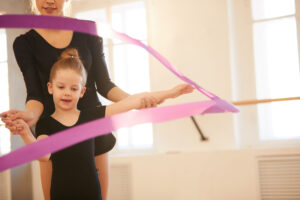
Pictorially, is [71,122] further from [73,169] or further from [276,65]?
[276,65]

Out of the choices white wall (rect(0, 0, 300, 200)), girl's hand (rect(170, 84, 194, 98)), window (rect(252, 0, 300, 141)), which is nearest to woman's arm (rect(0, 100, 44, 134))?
girl's hand (rect(170, 84, 194, 98))

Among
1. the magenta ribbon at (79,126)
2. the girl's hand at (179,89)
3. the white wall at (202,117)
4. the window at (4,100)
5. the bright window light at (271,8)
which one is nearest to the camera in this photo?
the magenta ribbon at (79,126)

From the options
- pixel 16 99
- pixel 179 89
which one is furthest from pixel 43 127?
pixel 16 99

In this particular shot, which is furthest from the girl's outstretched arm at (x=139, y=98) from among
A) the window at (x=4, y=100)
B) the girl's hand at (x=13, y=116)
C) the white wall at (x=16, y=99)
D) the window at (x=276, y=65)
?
the window at (x=4, y=100)

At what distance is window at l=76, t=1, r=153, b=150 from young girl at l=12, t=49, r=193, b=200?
2.69 metres

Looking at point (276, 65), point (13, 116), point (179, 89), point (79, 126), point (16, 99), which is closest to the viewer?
point (79, 126)

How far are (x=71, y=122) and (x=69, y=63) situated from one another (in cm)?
17

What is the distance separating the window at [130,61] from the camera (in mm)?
3729

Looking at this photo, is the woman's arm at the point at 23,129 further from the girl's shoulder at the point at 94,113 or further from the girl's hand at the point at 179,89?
the girl's hand at the point at 179,89

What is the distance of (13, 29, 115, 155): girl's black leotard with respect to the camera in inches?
39.0

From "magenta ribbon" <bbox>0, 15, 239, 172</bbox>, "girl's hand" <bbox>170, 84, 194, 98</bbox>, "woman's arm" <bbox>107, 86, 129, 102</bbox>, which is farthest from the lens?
"woman's arm" <bbox>107, 86, 129, 102</bbox>

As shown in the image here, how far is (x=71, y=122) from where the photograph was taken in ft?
3.24

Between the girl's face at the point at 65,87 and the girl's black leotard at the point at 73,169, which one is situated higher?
the girl's face at the point at 65,87

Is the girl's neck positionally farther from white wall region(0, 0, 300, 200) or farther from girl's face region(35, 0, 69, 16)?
white wall region(0, 0, 300, 200)
